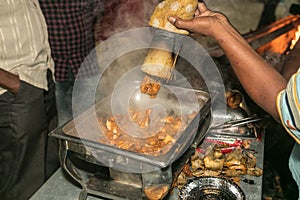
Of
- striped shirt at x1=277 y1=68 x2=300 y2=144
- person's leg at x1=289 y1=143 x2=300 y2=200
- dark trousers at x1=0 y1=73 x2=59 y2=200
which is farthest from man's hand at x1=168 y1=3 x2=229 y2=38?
dark trousers at x1=0 y1=73 x2=59 y2=200

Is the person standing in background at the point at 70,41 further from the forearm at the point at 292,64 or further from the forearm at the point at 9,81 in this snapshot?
the forearm at the point at 292,64

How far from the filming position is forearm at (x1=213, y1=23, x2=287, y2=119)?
1.58m

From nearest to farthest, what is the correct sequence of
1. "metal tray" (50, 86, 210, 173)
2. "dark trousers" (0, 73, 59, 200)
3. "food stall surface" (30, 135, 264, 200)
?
1. "metal tray" (50, 86, 210, 173)
2. "food stall surface" (30, 135, 264, 200)
3. "dark trousers" (0, 73, 59, 200)

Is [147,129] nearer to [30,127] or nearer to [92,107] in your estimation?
[92,107]

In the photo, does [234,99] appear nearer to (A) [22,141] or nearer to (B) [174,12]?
(B) [174,12]

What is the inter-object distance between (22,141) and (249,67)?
2073 mm

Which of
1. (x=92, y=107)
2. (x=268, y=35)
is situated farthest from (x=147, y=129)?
(x=268, y=35)

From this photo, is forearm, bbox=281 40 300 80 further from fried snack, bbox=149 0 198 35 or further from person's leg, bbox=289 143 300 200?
fried snack, bbox=149 0 198 35

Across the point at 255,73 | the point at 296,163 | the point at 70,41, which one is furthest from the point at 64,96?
the point at 255,73

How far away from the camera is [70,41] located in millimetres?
3928

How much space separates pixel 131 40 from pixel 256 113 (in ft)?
4.95

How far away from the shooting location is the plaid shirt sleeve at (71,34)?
3799 mm

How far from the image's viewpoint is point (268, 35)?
424 centimetres

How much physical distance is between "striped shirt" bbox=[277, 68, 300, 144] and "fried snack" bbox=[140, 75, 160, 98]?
2.73ft
